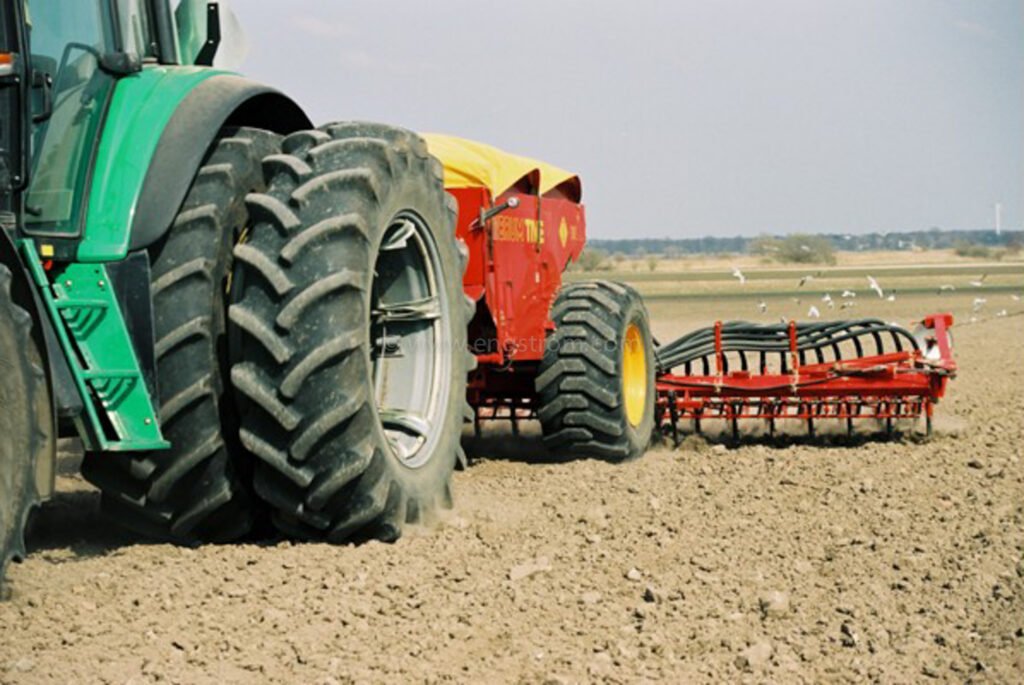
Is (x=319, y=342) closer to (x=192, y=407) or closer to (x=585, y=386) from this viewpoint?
(x=192, y=407)

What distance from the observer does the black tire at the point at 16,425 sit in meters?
3.90

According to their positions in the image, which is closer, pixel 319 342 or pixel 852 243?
pixel 319 342

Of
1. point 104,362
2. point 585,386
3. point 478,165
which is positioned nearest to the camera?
point 104,362

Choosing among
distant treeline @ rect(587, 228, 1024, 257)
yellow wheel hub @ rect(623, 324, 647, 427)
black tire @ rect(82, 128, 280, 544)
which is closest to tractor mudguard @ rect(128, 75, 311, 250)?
black tire @ rect(82, 128, 280, 544)

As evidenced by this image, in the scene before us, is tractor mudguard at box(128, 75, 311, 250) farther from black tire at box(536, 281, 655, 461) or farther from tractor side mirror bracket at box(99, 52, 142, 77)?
black tire at box(536, 281, 655, 461)

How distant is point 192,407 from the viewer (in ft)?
15.4

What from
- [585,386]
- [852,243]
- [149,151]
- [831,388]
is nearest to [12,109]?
[149,151]

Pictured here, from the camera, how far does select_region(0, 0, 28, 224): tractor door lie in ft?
14.2

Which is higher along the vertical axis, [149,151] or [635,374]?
[149,151]

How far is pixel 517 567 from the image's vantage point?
4.88m

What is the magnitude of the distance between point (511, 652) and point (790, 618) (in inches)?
38.8

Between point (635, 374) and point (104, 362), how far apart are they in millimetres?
5089

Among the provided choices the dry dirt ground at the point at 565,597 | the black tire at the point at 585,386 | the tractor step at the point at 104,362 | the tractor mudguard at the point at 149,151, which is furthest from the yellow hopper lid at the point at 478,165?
the tractor step at the point at 104,362

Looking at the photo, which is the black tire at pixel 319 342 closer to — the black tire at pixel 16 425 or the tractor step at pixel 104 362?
the tractor step at pixel 104 362
